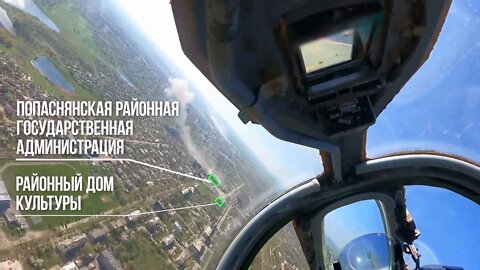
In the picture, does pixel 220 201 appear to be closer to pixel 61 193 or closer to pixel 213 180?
pixel 213 180

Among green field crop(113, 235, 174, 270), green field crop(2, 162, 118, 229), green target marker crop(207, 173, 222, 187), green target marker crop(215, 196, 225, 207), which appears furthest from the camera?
green target marker crop(207, 173, 222, 187)

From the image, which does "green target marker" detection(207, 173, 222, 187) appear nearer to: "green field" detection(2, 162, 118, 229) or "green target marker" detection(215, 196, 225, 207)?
"green target marker" detection(215, 196, 225, 207)

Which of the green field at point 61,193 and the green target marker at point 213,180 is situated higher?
the green target marker at point 213,180

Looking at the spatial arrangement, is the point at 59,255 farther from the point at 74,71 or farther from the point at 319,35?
the point at 319,35

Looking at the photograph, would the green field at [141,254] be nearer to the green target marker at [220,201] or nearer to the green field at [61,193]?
the green field at [61,193]

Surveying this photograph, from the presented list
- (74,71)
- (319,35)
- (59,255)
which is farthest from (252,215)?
(74,71)

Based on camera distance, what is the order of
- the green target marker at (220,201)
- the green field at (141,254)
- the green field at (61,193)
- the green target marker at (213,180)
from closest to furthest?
the green field at (141,254) < the green field at (61,193) < the green target marker at (220,201) < the green target marker at (213,180)

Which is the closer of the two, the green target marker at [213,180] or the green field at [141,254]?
the green field at [141,254]

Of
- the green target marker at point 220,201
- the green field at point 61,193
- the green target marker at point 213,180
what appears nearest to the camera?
the green field at point 61,193
